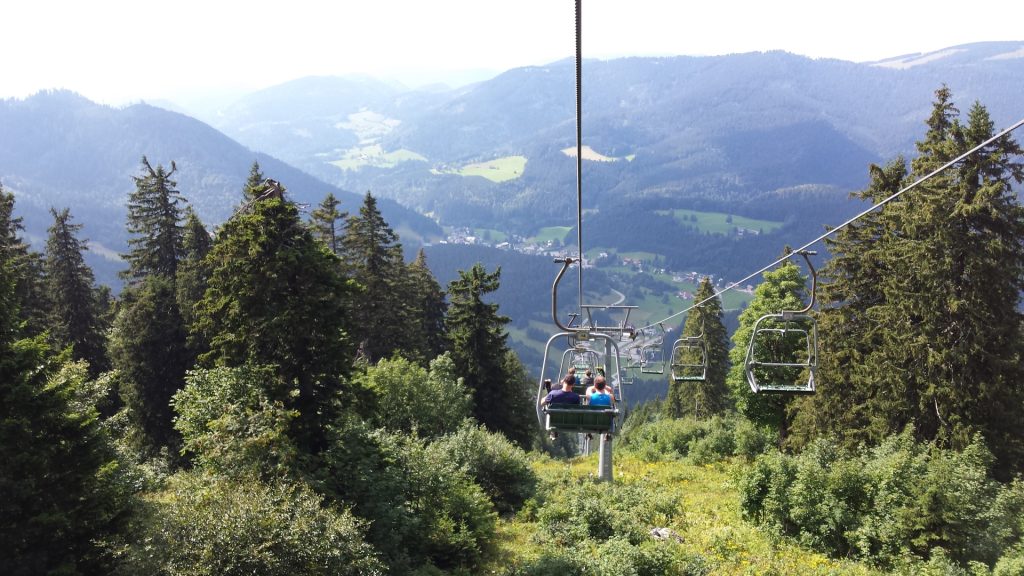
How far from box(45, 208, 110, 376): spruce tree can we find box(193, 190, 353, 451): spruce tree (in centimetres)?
2337

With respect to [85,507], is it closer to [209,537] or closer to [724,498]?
[209,537]

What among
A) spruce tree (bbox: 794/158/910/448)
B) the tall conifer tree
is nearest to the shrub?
spruce tree (bbox: 794/158/910/448)

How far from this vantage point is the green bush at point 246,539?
12.2 meters

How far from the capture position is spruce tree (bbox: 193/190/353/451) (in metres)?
19.7

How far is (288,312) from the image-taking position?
765 inches

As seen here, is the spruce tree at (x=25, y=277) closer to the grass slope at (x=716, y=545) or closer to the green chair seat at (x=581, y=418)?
the grass slope at (x=716, y=545)

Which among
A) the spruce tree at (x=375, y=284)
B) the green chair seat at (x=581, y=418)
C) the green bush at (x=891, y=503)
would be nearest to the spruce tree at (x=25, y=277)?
the spruce tree at (x=375, y=284)

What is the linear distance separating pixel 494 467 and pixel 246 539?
14089 mm

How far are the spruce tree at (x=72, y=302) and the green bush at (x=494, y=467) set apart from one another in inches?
1006

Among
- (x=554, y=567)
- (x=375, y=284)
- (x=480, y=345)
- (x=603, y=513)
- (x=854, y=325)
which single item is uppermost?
(x=375, y=284)

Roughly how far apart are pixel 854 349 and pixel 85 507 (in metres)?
28.6

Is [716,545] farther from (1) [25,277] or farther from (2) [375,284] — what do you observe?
(1) [25,277]

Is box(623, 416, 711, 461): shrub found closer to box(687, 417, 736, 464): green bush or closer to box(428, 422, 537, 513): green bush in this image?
box(687, 417, 736, 464): green bush

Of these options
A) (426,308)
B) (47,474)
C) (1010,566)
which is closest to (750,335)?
(1010,566)
